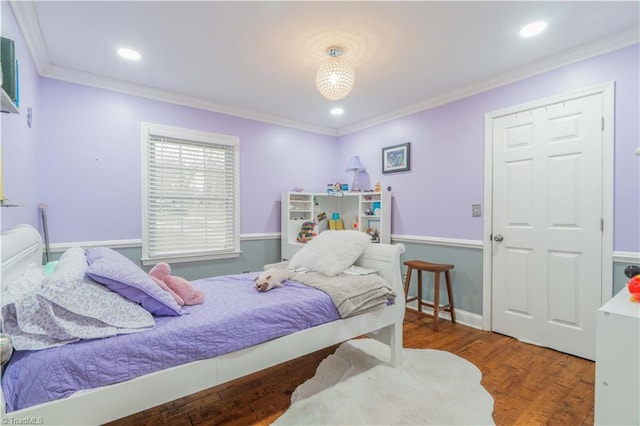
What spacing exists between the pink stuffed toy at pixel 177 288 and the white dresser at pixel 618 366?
191 cm

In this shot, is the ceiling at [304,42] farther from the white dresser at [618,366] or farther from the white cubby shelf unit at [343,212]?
the white dresser at [618,366]

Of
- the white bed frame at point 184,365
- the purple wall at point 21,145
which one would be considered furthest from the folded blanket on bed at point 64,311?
the purple wall at point 21,145

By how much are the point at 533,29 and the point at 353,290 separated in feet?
7.28

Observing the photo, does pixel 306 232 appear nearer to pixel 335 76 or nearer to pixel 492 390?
pixel 335 76

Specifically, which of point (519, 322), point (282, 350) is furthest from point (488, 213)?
point (282, 350)

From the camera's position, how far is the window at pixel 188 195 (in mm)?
3176

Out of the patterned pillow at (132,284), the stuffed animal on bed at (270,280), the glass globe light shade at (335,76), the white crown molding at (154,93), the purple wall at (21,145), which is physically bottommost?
the stuffed animal on bed at (270,280)

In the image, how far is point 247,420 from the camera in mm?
1663

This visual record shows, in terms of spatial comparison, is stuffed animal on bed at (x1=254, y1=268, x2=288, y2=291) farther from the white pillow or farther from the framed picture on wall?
the framed picture on wall

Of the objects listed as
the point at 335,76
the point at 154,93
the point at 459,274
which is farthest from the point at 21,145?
the point at 459,274

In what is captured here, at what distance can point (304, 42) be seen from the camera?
7.41 ft

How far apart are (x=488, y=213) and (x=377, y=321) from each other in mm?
1682

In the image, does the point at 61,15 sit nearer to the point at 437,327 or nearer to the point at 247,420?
the point at 247,420

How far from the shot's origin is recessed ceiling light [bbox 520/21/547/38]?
206 cm
